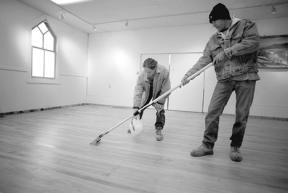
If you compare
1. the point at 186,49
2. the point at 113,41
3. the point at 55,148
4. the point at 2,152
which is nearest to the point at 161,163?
the point at 55,148

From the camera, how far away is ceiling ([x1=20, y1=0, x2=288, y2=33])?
382 cm

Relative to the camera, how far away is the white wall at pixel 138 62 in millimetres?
4491

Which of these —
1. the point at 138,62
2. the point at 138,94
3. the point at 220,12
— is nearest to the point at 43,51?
the point at 138,62

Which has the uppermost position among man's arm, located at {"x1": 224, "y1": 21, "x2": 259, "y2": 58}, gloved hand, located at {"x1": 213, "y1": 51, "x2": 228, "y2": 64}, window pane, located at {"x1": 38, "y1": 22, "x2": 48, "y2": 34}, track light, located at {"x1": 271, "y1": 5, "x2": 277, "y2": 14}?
track light, located at {"x1": 271, "y1": 5, "x2": 277, "y2": 14}

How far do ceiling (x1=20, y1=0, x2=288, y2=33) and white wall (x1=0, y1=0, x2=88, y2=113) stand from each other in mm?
341

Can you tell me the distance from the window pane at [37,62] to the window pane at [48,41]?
248 millimetres

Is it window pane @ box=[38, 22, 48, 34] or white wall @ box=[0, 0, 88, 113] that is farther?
window pane @ box=[38, 22, 48, 34]

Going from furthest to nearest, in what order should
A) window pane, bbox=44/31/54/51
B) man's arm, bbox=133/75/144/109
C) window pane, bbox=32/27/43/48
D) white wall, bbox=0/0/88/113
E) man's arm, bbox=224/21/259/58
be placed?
window pane, bbox=44/31/54/51
window pane, bbox=32/27/43/48
white wall, bbox=0/0/88/113
man's arm, bbox=133/75/144/109
man's arm, bbox=224/21/259/58

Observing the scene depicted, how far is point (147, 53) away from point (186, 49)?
1.19 m

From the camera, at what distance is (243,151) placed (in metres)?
1.92

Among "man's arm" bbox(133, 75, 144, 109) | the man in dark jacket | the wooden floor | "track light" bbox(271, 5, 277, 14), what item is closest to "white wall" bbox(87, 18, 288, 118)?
"track light" bbox(271, 5, 277, 14)

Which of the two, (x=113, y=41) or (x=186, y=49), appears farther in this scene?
(x=113, y=41)

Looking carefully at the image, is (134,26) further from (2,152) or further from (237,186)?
(237,186)

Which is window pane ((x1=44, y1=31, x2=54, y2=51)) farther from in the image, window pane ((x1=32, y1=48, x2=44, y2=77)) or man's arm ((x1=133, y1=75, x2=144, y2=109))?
man's arm ((x1=133, y1=75, x2=144, y2=109))
